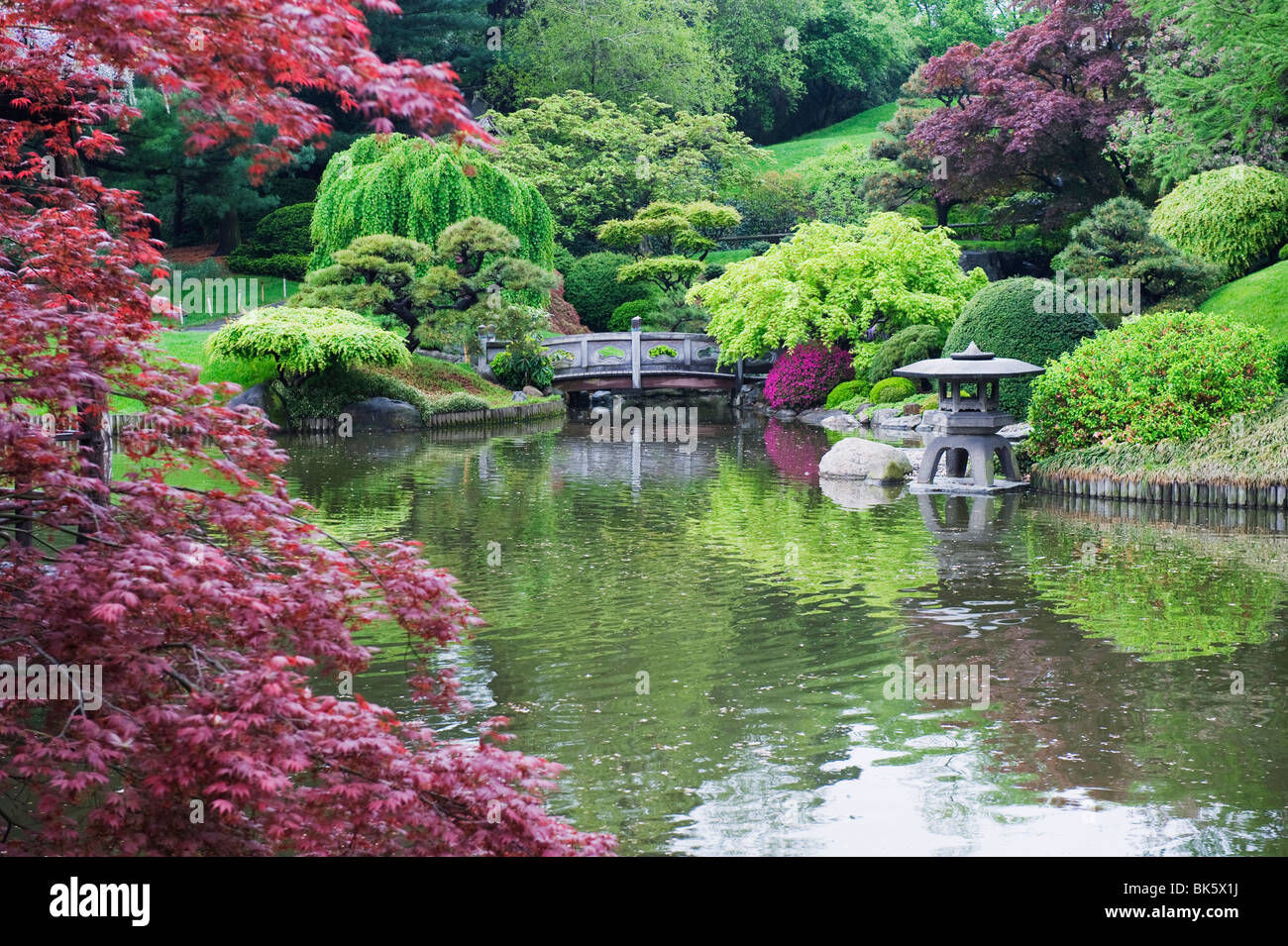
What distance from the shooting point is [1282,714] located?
6977 mm

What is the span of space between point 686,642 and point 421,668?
374 centimetres

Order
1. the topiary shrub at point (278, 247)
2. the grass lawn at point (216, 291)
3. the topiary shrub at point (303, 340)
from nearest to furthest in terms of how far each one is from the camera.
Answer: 1. the topiary shrub at point (303, 340)
2. the grass lawn at point (216, 291)
3. the topiary shrub at point (278, 247)

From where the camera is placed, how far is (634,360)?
31.8m

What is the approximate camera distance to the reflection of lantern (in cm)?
1608

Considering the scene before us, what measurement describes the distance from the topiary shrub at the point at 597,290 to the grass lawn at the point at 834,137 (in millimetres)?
15632

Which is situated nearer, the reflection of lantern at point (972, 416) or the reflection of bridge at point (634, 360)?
the reflection of lantern at point (972, 416)

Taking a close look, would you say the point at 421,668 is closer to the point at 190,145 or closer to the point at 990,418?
the point at 190,145

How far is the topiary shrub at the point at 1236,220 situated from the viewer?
23344 millimetres

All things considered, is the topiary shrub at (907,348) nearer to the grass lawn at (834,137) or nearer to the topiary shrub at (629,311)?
the topiary shrub at (629,311)

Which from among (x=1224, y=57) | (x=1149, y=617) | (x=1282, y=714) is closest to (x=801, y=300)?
(x=1224, y=57)

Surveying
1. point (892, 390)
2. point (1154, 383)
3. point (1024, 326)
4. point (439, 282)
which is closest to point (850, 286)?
point (892, 390)

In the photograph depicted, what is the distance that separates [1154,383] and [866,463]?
3991mm

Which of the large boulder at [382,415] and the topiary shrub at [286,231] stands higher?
the topiary shrub at [286,231]

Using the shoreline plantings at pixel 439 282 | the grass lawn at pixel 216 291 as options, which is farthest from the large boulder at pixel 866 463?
the grass lawn at pixel 216 291
